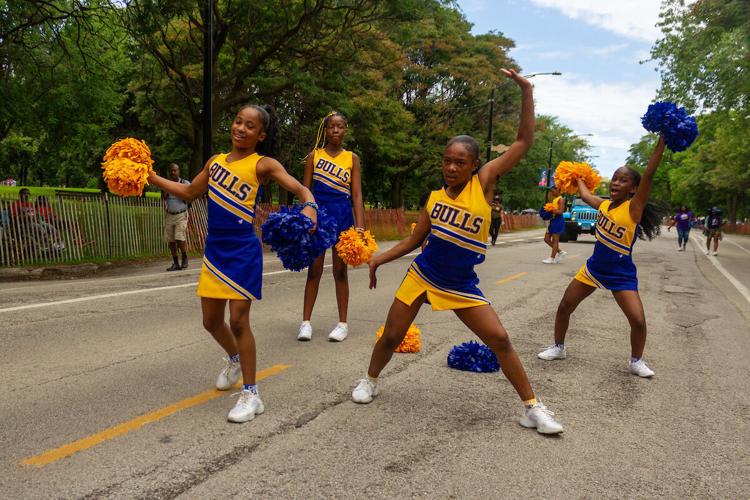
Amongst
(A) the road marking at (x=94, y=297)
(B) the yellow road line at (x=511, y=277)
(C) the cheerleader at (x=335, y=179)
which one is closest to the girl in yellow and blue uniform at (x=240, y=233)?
(C) the cheerleader at (x=335, y=179)

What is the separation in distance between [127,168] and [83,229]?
954cm

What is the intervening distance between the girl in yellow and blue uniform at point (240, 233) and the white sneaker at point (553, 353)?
2738 mm

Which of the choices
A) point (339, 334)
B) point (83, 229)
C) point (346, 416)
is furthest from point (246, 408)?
point (83, 229)

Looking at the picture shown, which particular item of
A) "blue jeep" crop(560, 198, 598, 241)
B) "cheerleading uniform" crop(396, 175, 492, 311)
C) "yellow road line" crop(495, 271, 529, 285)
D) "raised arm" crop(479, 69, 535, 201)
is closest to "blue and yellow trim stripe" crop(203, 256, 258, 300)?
"cheerleading uniform" crop(396, 175, 492, 311)

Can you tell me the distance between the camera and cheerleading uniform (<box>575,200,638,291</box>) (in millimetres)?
4827

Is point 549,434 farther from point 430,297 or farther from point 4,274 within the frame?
point 4,274

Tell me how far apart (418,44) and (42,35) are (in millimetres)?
21769

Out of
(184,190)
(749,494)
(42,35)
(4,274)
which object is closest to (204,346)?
(184,190)

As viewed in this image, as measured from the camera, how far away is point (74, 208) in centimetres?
1183

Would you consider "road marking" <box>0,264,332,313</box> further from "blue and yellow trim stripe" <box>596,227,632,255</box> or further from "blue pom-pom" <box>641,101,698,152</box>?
"blue pom-pom" <box>641,101,698,152</box>

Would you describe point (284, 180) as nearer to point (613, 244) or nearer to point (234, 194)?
point (234, 194)

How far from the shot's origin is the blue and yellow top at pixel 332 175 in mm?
5305

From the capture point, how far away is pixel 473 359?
15.6ft

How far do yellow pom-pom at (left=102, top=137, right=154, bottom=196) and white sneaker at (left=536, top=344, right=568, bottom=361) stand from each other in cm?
360
